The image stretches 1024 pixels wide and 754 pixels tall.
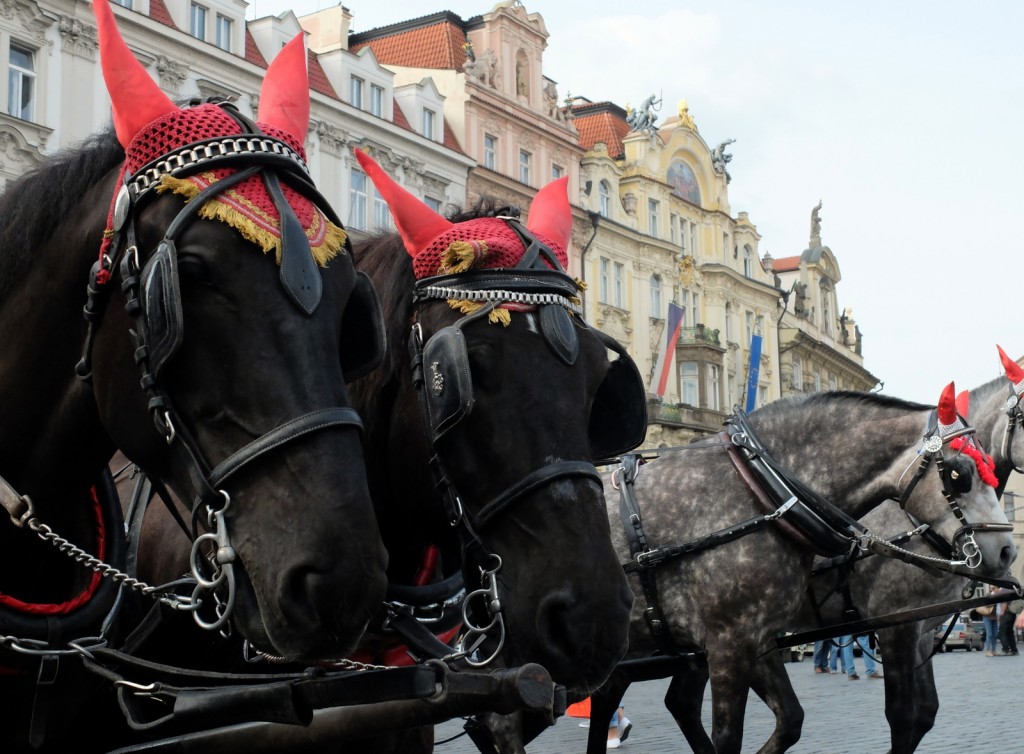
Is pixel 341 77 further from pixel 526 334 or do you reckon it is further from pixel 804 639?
pixel 526 334

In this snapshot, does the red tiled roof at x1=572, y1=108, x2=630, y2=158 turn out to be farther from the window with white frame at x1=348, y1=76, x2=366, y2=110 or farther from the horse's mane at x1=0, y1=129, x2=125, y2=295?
the horse's mane at x1=0, y1=129, x2=125, y2=295

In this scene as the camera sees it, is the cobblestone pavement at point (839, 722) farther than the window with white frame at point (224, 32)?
No

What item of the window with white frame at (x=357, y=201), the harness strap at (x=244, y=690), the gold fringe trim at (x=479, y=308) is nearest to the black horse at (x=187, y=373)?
the harness strap at (x=244, y=690)

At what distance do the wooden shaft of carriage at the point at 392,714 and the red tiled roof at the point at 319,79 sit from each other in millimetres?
→ 25277

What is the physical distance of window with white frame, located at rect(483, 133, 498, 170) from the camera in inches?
1288

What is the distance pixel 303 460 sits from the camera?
2.23m

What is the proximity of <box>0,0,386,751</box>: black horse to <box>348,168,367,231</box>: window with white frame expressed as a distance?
24503 millimetres

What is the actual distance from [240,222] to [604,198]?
36.3m

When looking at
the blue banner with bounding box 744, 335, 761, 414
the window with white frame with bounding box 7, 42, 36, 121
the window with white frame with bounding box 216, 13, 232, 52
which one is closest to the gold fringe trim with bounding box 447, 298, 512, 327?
the window with white frame with bounding box 7, 42, 36, 121

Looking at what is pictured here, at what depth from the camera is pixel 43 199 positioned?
2762 mm

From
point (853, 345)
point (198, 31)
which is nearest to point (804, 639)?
point (198, 31)

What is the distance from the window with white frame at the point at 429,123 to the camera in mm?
30484

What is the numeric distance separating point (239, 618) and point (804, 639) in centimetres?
521

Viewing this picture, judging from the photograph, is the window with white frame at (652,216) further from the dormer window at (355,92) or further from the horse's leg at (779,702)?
the horse's leg at (779,702)
